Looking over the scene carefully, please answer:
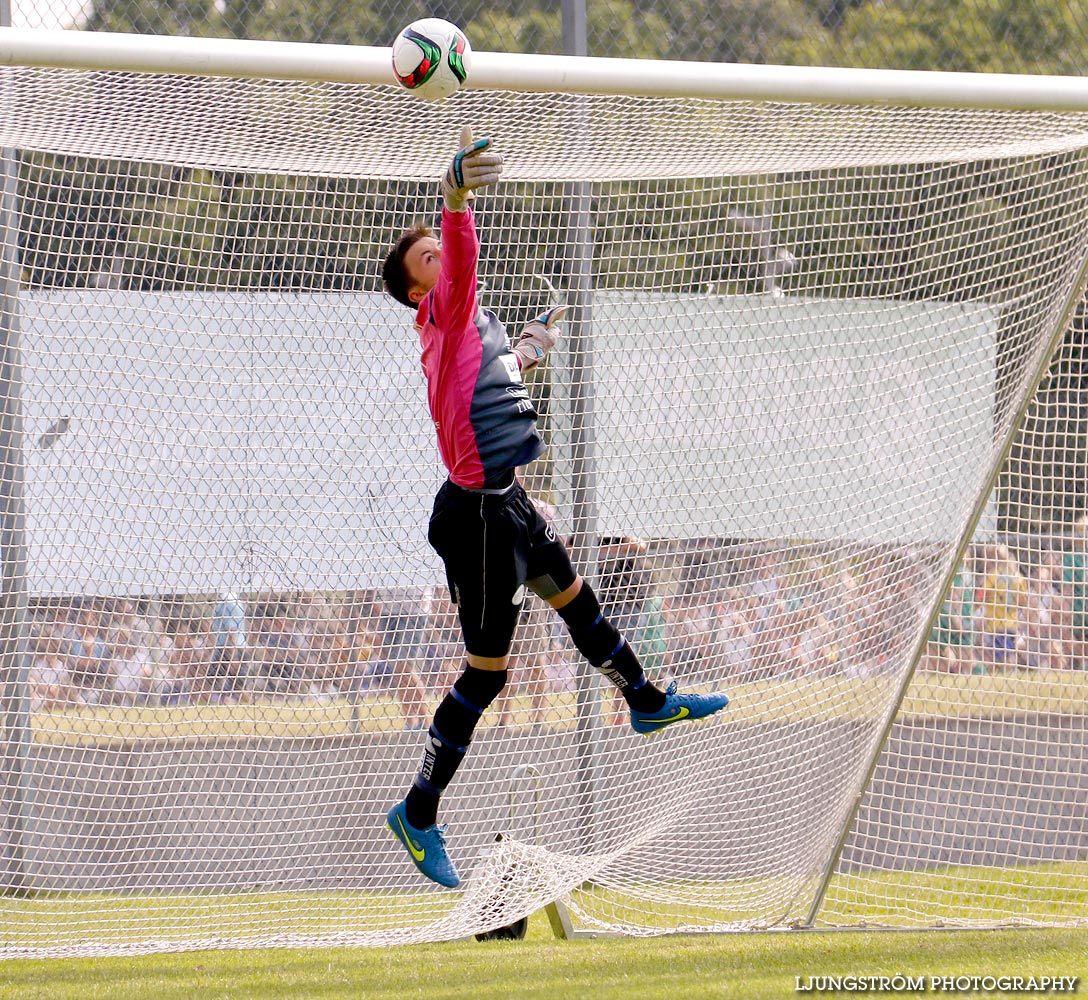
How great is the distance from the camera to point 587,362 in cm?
557

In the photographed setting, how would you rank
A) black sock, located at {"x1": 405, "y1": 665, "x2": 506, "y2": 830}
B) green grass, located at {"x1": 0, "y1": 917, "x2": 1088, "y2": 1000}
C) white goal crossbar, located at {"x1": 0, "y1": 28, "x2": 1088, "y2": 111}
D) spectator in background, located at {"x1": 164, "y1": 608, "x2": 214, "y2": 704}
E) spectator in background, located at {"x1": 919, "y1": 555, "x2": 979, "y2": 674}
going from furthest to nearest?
spectator in background, located at {"x1": 919, "y1": 555, "x2": 979, "y2": 674}
spectator in background, located at {"x1": 164, "y1": 608, "x2": 214, "y2": 704}
green grass, located at {"x1": 0, "y1": 917, "x2": 1088, "y2": 1000}
black sock, located at {"x1": 405, "y1": 665, "x2": 506, "y2": 830}
white goal crossbar, located at {"x1": 0, "y1": 28, "x2": 1088, "y2": 111}

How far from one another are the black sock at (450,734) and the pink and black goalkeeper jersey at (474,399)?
611mm

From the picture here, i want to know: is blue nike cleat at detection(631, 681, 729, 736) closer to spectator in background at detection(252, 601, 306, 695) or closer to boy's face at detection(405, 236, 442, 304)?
boy's face at detection(405, 236, 442, 304)

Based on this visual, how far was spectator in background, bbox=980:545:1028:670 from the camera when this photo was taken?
5.86m

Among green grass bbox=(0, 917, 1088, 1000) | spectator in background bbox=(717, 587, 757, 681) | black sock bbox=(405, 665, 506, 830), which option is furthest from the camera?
spectator in background bbox=(717, 587, 757, 681)

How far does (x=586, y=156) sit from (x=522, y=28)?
2306 millimetres

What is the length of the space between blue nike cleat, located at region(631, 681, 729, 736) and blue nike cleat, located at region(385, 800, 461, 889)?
2.35 ft

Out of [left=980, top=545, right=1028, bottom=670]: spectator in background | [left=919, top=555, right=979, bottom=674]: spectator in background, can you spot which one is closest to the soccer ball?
[left=980, top=545, right=1028, bottom=670]: spectator in background

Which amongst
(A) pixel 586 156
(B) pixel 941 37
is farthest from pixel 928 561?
(B) pixel 941 37

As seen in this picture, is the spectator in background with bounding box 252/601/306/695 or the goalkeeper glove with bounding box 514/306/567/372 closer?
the goalkeeper glove with bounding box 514/306/567/372

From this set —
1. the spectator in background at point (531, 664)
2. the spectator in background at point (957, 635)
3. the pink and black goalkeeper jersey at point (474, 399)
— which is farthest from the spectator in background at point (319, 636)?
the spectator in background at point (957, 635)

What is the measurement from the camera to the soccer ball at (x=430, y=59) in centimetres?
326

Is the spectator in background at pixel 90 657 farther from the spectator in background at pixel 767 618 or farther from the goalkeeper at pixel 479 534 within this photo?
the spectator in background at pixel 767 618

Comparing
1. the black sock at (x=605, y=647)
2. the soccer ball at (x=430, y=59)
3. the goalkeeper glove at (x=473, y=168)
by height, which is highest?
the soccer ball at (x=430, y=59)
